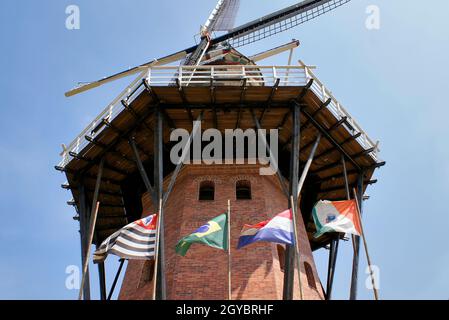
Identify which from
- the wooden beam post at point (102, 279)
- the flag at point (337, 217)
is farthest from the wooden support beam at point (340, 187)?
the wooden beam post at point (102, 279)

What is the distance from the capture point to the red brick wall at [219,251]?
15.0 metres

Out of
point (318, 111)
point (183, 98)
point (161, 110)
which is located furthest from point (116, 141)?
point (318, 111)

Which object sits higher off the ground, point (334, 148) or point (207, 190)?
point (334, 148)

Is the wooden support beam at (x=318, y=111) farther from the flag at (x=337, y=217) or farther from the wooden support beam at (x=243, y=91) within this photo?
the flag at (x=337, y=217)

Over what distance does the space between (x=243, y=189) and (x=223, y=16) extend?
13939 millimetres

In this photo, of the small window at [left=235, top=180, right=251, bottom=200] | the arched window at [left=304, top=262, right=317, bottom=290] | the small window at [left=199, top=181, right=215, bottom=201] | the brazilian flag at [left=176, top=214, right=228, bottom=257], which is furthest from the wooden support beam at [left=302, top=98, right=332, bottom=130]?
the brazilian flag at [left=176, top=214, right=228, bottom=257]

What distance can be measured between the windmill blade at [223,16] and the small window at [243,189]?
11.8m

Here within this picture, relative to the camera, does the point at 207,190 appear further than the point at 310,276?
Yes

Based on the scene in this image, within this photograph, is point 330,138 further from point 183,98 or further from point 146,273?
point 146,273

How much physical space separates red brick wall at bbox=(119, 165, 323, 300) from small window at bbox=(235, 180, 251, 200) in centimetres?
19

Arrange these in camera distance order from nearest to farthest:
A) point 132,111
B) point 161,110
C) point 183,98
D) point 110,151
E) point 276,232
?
point 276,232, point 183,98, point 161,110, point 132,111, point 110,151

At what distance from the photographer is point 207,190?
61.6 feet
